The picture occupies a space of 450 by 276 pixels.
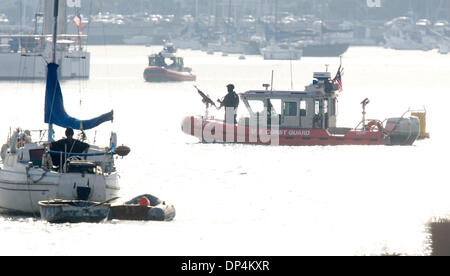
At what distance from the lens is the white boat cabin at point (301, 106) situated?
60.0 metres

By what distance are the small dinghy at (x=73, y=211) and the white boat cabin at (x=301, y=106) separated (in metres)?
24.1

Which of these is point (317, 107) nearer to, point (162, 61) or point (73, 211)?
point (73, 211)

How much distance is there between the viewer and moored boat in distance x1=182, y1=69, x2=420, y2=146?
60.0m

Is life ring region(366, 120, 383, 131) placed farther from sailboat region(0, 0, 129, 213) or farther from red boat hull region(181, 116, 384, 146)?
sailboat region(0, 0, 129, 213)

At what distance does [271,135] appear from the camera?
60.6 m

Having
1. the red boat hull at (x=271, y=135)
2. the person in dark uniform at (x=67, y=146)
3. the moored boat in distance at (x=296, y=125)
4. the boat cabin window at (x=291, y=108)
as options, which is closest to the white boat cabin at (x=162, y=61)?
the red boat hull at (x=271, y=135)

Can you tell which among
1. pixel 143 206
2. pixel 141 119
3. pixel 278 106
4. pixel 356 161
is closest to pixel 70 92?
pixel 278 106

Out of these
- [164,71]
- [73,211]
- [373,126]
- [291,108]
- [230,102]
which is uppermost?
[230,102]

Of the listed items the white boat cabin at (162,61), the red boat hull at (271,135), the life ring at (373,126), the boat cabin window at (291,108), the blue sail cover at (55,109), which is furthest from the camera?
the white boat cabin at (162,61)

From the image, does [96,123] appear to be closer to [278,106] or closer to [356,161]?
[356,161]

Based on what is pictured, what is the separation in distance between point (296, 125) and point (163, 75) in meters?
83.0

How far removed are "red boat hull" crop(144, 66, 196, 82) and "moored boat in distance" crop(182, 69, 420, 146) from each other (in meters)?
79.8

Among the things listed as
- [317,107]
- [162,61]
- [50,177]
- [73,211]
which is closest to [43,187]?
[50,177]

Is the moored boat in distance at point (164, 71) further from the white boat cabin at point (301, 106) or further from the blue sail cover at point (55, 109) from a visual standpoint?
the blue sail cover at point (55, 109)
